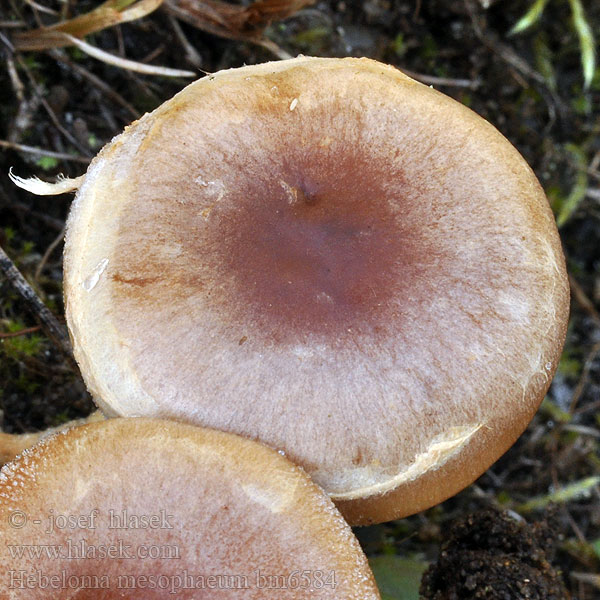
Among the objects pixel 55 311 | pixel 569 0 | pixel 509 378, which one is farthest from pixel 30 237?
pixel 569 0

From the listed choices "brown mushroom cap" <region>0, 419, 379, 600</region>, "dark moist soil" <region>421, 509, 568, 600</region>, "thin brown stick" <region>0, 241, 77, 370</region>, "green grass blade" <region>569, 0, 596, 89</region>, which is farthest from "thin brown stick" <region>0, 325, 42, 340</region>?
"green grass blade" <region>569, 0, 596, 89</region>

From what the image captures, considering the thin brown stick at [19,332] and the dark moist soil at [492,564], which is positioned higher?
the thin brown stick at [19,332]

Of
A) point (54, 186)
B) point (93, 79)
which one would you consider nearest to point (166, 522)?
point (54, 186)

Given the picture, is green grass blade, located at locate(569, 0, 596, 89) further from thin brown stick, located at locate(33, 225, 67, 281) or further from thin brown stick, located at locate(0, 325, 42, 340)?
thin brown stick, located at locate(0, 325, 42, 340)

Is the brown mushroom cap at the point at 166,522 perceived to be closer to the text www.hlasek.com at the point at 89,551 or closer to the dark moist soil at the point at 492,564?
the text www.hlasek.com at the point at 89,551

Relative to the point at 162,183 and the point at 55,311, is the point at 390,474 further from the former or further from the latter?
the point at 55,311

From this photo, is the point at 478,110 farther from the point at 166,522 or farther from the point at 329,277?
the point at 166,522

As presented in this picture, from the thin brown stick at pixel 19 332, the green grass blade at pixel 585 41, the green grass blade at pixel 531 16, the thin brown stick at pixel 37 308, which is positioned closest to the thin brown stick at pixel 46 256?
the thin brown stick at pixel 37 308
